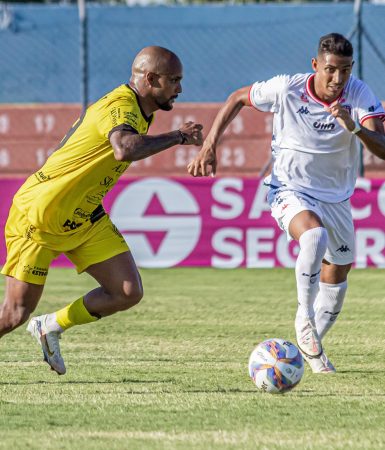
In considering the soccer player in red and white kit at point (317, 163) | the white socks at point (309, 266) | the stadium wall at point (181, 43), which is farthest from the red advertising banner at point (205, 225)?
the stadium wall at point (181, 43)

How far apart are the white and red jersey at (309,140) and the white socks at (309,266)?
55cm

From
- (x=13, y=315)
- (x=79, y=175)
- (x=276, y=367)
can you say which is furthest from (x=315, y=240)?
(x=13, y=315)

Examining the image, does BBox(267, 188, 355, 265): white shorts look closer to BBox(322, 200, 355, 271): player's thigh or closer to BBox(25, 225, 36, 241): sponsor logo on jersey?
BBox(322, 200, 355, 271): player's thigh

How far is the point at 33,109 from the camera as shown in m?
22.4

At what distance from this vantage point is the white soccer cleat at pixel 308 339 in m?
7.71

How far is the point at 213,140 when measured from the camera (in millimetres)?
7973

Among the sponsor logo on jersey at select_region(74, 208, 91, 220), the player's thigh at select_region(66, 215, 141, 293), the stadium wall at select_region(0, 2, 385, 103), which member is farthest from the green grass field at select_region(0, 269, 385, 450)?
the stadium wall at select_region(0, 2, 385, 103)

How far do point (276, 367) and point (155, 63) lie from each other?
195cm

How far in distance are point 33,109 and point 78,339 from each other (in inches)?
529

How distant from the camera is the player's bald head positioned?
7.07 meters

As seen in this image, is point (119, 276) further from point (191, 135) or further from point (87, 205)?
point (191, 135)

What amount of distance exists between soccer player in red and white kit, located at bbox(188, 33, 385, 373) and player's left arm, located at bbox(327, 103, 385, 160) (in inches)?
0.4

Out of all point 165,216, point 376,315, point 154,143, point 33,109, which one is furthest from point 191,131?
point 33,109

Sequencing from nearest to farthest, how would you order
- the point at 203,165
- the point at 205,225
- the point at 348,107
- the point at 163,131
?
the point at 203,165 → the point at 348,107 → the point at 205,225 → the point at 163,131
